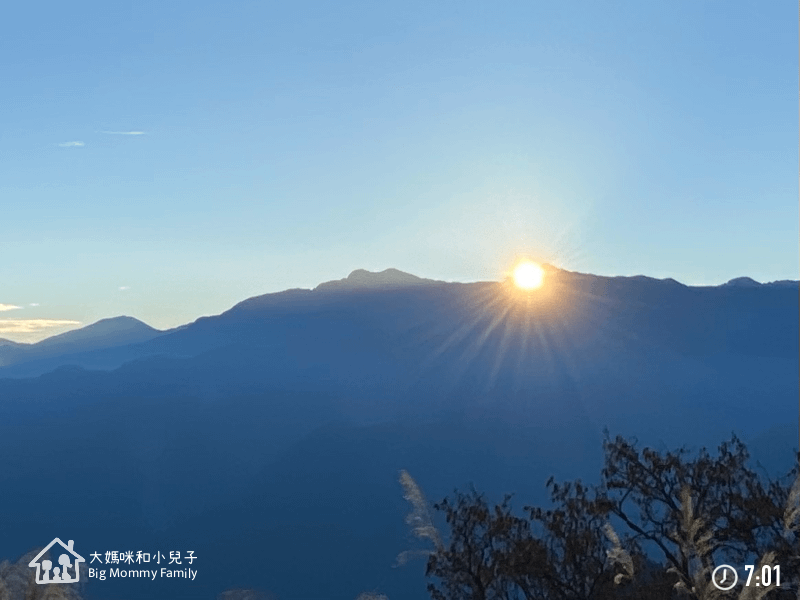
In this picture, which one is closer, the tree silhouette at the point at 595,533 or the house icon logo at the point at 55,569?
the house icon logo at the point at 55,569

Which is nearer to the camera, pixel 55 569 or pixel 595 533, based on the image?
pixel 55 569

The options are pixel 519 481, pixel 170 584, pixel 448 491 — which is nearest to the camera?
Answer: pixel 170 584

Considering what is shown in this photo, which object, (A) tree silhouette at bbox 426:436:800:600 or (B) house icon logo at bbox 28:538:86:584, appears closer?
(B) house icon logo at bbox 28:538:86:584

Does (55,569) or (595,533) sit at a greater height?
(55,569)

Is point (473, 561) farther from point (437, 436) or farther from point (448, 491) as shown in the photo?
point (437, 436)

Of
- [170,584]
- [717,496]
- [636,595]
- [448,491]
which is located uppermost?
[717,496]

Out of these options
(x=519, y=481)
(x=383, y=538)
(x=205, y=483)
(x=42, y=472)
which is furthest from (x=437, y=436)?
(x=42, y=472)

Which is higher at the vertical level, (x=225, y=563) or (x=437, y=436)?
(x=437, y=436)

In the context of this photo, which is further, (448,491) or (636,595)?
(448,491)

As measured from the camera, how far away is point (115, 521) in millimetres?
165875

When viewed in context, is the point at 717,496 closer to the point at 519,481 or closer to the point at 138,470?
the point at 519,481

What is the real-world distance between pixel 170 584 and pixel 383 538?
41864 mm

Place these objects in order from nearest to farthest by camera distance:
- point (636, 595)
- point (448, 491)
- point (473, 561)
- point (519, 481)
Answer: point (636, 595)
point (473, 561)
point (448, 491)
point (519, 481)

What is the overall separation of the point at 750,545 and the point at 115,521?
171807mm
